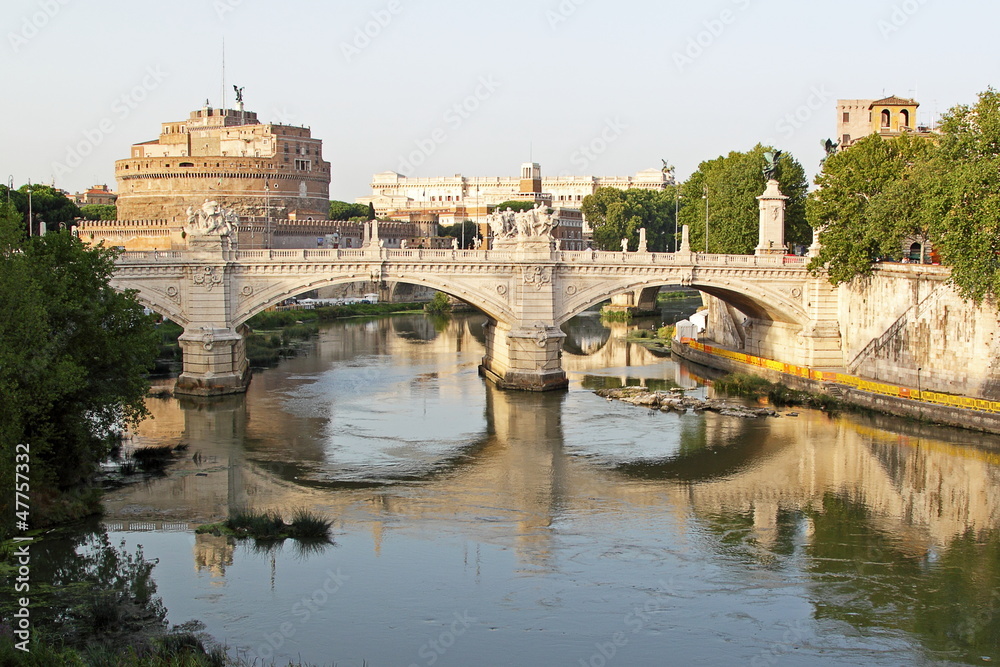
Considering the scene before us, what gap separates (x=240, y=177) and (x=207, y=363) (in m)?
45.3

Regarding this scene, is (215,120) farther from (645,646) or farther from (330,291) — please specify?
(645,646)

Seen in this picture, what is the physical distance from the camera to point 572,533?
2089 centimetres

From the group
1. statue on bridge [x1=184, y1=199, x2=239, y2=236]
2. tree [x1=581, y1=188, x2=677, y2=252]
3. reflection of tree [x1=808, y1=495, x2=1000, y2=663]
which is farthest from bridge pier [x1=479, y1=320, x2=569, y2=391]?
tree [x1=581, y1=188, x2=677, y2=252]

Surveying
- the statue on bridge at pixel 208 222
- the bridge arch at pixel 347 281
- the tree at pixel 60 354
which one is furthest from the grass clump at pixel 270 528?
the statue on bridge at pixel 208 222

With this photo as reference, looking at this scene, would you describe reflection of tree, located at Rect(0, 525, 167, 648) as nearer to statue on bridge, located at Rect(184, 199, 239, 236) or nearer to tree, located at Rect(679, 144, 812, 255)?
statue on bridge, located at Rect(184, 199, 239, 236)

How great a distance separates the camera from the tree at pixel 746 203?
4688 centimetres

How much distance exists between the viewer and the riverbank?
27922mm

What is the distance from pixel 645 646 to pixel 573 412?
16.9 meters

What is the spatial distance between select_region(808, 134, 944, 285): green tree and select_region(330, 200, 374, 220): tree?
58.3 m

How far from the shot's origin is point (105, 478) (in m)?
24.3

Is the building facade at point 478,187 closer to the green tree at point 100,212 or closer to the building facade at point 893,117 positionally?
the green tree at point 100,212

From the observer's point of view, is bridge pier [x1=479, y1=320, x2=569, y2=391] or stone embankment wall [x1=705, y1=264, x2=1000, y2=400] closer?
stone embankment wall [x1=705, y1=264, x2=1000, y2=400]

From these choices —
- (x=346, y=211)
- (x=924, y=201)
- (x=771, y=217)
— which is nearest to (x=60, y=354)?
(x=924, y=201)

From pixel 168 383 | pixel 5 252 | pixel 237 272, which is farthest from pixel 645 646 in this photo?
pixel 168 383
